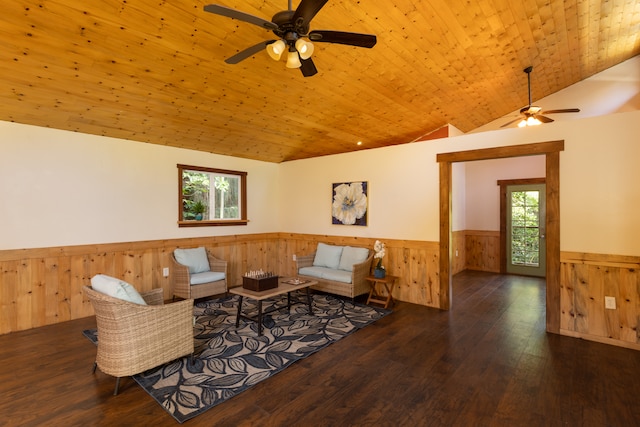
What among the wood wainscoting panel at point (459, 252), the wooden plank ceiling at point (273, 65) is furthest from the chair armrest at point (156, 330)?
the wood wainscoting panel at point (459, 252)

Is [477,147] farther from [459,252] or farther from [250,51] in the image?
[459,252]

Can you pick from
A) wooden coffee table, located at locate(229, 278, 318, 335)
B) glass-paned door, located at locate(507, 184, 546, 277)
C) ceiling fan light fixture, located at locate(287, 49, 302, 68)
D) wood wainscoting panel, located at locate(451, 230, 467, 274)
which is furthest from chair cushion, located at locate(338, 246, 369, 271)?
glass-paned door, located at locate(507, 184, 546, 277)

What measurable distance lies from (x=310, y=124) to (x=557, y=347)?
13.9ft

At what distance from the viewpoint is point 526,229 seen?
22.9 feet

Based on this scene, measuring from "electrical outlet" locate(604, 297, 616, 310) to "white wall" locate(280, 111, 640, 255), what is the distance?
508 mm

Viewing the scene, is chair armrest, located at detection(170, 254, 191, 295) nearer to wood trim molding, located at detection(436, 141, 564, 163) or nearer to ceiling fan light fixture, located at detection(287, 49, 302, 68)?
ceiling fan light fixture, located at detection(287, 49, 302, 68)

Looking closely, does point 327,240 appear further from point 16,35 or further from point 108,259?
point 16,35

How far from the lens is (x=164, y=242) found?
5.05m

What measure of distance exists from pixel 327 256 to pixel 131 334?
11.3 ft

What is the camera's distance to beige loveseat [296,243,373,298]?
4804 mm

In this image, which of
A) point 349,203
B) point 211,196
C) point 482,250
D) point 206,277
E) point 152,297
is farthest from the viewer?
point 482,250

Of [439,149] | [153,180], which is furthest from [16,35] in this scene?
[439,149]

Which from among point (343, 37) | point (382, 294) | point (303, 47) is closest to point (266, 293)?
point (382, 294)

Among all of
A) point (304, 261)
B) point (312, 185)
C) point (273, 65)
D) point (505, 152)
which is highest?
point (273, 65)
